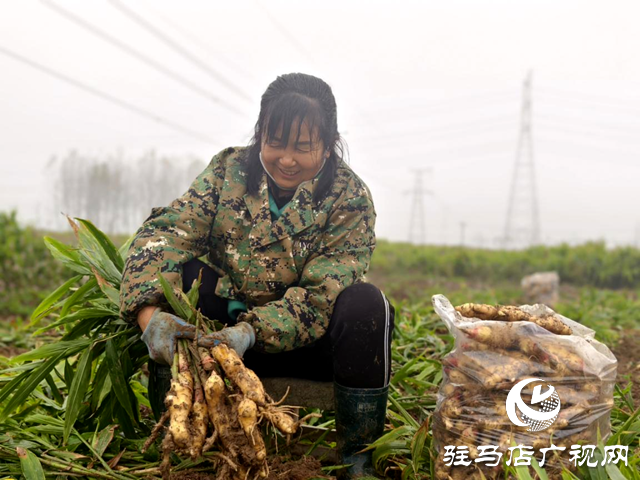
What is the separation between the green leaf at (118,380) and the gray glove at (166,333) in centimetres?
35

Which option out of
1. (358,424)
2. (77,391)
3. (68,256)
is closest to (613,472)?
(358,424)

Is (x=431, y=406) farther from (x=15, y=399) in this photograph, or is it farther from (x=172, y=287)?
(x=15, y=399)

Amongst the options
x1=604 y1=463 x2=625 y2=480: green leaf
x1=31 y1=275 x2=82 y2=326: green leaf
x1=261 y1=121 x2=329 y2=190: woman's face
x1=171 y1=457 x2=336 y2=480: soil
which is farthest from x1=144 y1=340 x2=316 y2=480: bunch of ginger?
x1=31 y1=275 x2=82 y2=326: green leaf

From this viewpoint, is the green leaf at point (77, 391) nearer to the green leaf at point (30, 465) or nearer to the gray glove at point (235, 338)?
the green leaf at point (30, 465)

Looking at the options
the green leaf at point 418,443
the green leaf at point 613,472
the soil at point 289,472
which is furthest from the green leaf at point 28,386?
the green leaf at point 613,472

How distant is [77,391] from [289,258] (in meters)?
0.79

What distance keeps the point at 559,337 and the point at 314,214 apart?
82 cm

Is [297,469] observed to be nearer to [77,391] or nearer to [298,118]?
[77,391]

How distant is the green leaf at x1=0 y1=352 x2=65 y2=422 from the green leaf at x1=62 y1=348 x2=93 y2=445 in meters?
0.12

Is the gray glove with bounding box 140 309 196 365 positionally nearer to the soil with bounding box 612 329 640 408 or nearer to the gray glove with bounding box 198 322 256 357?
the gray glove with bounding box 198 322 256 357

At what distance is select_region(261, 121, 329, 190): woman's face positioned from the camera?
70.8 inches

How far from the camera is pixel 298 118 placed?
1.78 metres

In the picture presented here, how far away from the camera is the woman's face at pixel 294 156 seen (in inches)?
70.8

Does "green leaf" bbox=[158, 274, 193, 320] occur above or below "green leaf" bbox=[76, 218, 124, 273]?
below
